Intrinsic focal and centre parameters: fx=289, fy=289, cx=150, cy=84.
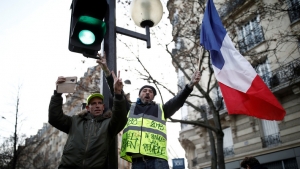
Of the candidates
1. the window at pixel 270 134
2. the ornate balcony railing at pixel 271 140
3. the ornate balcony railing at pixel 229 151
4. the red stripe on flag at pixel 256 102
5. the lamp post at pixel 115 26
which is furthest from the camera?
the ornate balcony railing at pixel 229 151

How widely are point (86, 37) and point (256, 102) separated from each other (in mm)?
3140

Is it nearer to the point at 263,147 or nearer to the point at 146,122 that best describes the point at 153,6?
the point at 146,122

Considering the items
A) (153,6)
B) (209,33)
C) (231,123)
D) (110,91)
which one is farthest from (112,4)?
(231,123)

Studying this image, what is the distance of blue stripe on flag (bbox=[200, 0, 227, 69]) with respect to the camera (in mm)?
5332

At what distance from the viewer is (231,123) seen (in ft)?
62.6

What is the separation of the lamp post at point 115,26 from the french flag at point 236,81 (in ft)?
4.14

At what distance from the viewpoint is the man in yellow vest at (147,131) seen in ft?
11.3

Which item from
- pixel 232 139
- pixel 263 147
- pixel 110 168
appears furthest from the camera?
pixel 232 139

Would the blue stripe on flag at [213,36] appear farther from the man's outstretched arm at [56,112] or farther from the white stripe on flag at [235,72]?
the man's outstretched arm at [56,112]

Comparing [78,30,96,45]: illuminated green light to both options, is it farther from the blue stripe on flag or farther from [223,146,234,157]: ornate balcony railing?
[223,146,234,157]: ornate balcony railing

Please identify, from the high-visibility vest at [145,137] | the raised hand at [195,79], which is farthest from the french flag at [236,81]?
the high-visibility vest at [145,137]

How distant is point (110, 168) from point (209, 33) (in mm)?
3376

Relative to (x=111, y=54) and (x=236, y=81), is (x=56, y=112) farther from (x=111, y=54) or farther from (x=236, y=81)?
(x=236, y=81)

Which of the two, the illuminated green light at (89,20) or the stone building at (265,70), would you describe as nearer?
the illuminated green light at (89,20)
